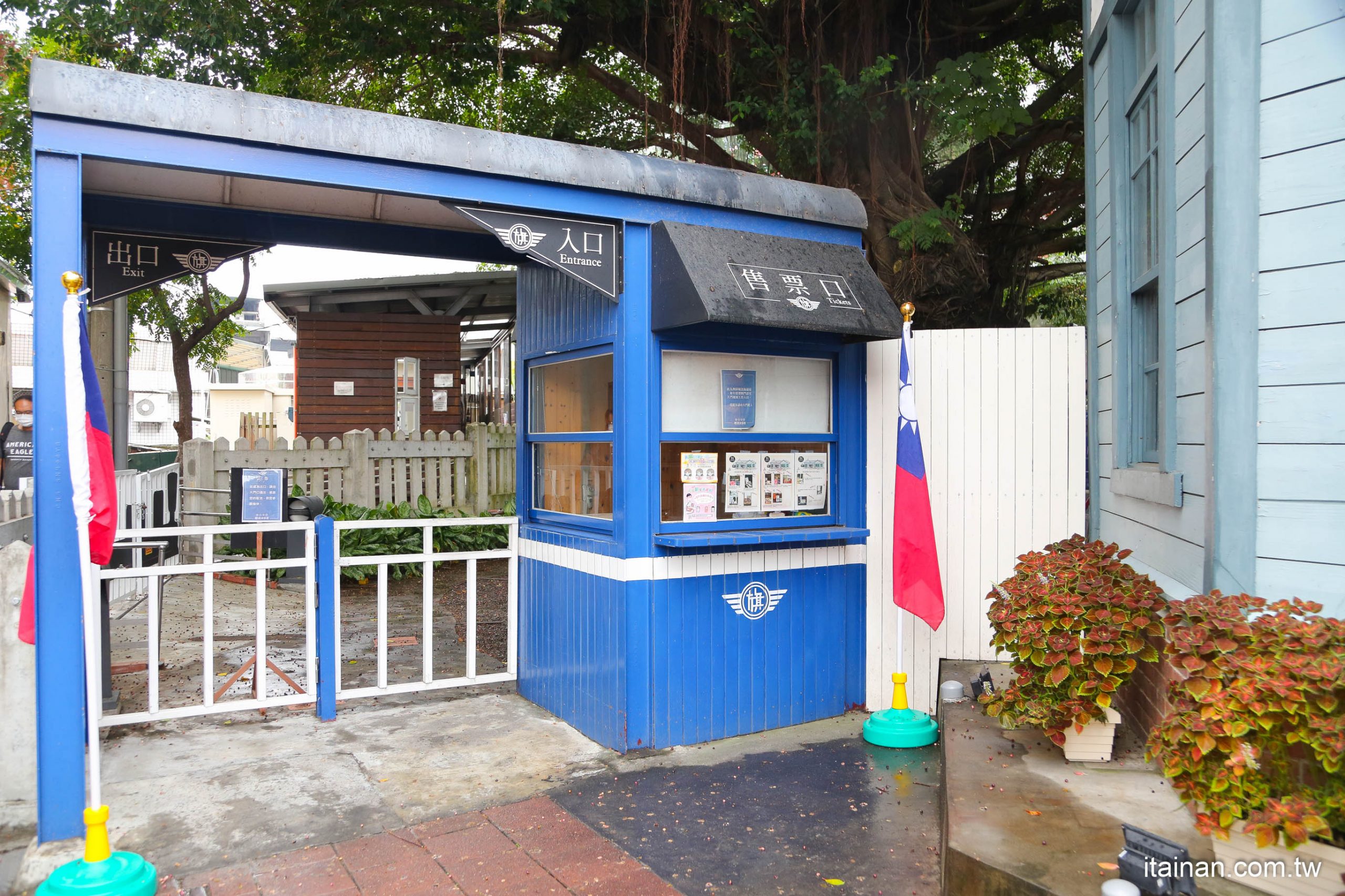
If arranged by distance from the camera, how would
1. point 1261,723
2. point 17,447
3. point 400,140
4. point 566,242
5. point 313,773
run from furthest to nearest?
point 17,447 < point 566,242 < point 313,773 < point 400,140 < point 1261,723

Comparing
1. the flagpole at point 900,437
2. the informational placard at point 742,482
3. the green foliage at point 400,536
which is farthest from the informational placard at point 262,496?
the flagpole at point 900,437

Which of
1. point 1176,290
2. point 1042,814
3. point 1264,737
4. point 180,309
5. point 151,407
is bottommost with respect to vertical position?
point 1042,814

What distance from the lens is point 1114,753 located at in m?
4.02

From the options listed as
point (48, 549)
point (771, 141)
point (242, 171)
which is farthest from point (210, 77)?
point (48, 549)

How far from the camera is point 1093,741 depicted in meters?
3.91

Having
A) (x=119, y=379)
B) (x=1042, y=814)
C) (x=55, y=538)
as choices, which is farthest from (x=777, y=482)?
(x=119, y=379)

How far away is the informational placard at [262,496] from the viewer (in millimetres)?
8562

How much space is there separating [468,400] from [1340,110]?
18980mm

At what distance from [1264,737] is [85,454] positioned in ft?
13.3

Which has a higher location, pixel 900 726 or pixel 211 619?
pixel 211 619

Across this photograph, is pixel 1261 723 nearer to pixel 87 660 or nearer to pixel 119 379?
pixel 87 660

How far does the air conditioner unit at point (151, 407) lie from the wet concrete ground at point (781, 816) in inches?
1724

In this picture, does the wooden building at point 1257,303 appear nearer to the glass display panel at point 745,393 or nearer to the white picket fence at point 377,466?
the glass display panel at point 745,393

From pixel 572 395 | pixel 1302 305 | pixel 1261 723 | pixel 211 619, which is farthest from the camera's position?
pixel 572 395
